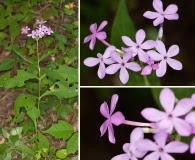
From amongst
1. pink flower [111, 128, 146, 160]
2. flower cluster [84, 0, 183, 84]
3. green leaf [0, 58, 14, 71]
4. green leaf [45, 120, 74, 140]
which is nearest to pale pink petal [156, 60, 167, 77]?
flower cluster [84, 0, 183, 84]

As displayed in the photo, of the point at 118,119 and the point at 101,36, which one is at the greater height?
the point at 101,36

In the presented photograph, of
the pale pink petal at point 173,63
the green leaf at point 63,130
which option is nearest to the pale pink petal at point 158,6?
the pale pink petal at point 173,63

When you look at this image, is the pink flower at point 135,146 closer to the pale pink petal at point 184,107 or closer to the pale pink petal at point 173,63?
the pale pink petal at point 184,107

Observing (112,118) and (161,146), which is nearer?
(161,146)

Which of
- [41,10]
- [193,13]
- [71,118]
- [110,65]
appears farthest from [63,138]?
[41,10]

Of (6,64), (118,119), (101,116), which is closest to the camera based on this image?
(118,119)

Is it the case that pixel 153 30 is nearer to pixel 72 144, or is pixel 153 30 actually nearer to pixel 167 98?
pixel 72 144

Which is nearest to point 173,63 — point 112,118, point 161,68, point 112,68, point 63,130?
point 161,68

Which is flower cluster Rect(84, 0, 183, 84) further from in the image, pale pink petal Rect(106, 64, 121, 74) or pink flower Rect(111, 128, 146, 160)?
pink flower Rect(111, 128, 146, 160)
